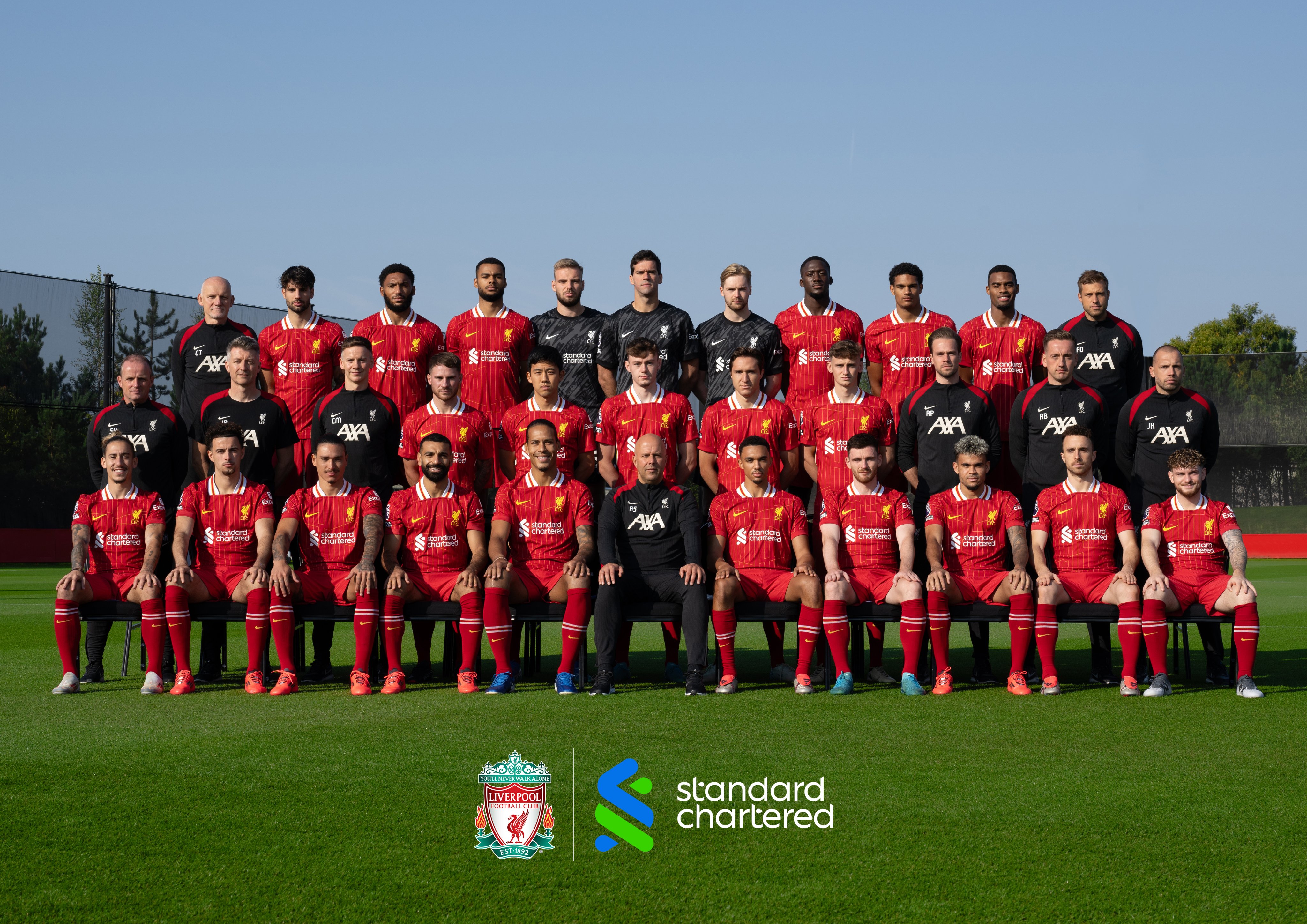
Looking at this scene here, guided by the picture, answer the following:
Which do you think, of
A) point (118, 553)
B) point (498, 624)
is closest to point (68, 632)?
point (118, 553)

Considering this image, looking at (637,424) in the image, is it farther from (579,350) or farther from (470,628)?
(470,628)

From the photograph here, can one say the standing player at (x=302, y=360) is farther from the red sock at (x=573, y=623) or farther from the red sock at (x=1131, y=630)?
the red sock at (x=1131, y=630)

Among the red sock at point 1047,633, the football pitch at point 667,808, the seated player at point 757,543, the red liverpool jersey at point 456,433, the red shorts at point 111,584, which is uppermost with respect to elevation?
the red liverpool jersey at point 456,433

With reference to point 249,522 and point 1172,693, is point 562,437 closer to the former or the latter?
point 249,522

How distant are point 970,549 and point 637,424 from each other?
2208 mm

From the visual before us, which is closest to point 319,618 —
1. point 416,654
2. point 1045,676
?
point 416,654

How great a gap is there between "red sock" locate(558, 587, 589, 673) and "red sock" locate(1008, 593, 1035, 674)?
7.77ft

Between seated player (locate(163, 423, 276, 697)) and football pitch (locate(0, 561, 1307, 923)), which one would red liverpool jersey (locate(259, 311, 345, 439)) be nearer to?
seated player (locate(163, 423, 276, 697))

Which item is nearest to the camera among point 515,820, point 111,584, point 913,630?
point 515,820

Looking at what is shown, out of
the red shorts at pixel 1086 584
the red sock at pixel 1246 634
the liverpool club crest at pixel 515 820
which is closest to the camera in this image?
the liverpool club crest at pixel 515 820

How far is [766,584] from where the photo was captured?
6.92 m

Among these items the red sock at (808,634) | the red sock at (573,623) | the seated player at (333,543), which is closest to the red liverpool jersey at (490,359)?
the seated player at (333,543)

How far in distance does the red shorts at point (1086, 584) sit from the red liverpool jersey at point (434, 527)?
11.3ft

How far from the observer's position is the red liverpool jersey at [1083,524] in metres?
6.81
